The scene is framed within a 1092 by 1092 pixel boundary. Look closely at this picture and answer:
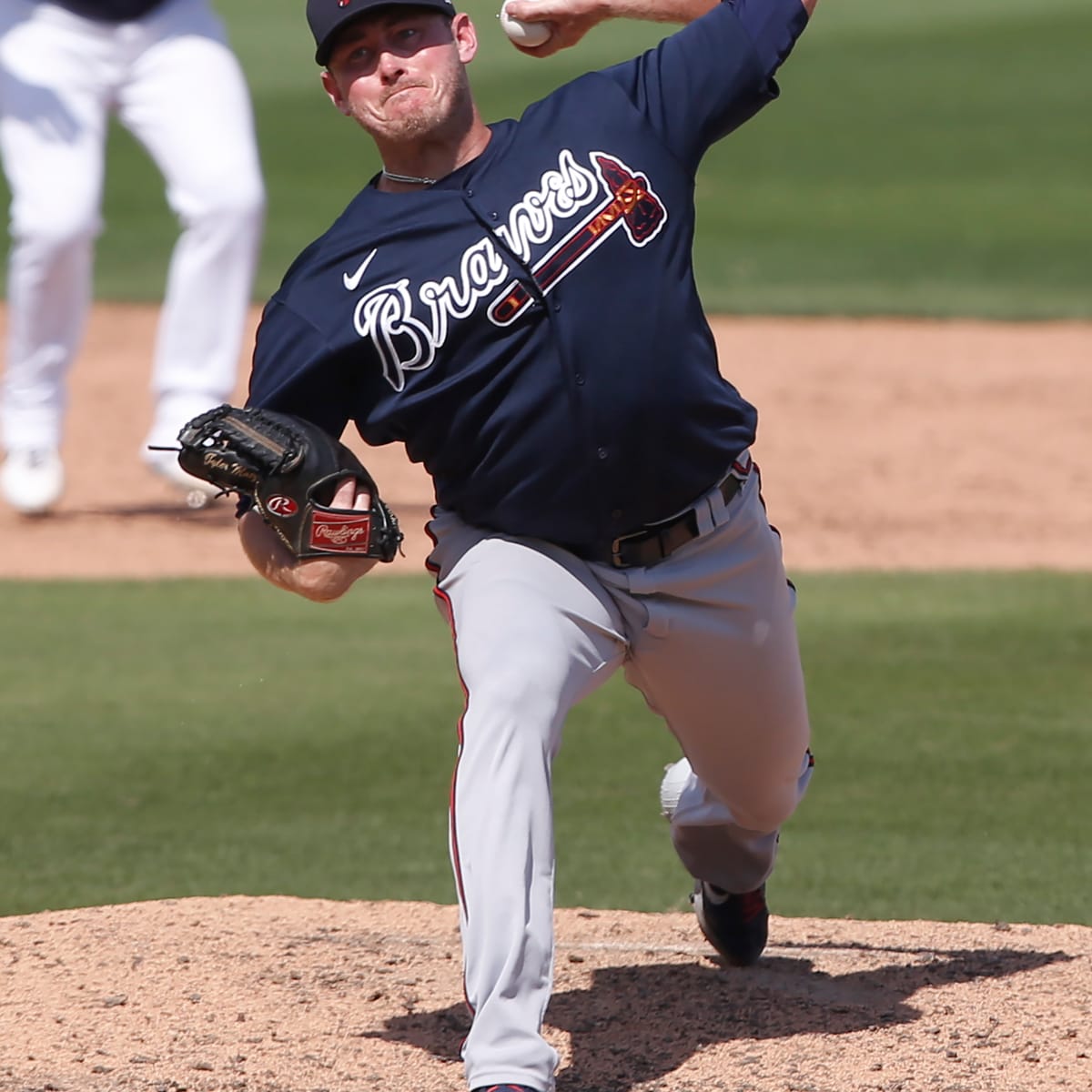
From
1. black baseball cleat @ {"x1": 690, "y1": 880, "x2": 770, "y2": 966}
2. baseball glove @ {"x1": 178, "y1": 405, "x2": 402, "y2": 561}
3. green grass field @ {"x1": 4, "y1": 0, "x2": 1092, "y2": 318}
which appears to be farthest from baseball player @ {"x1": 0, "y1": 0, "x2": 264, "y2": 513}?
green grass field @ {"x1": 4, "y1": 0, "x2": 1092, "y2": 318}

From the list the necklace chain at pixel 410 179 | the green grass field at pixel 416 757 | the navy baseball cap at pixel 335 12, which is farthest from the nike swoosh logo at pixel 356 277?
the green grass field at pixel 416 757

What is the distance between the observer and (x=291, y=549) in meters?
3.72

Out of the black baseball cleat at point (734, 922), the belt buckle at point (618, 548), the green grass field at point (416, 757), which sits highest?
the belt buckle at point (618, 548)

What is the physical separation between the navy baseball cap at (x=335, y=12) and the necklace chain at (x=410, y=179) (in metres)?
0.23

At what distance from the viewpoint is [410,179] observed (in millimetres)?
3932

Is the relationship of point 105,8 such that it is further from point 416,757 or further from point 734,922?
point 734,922

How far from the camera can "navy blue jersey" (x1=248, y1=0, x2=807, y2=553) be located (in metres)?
3.74

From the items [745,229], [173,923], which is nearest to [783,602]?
[173,923]

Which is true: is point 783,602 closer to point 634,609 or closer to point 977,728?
point 634,609

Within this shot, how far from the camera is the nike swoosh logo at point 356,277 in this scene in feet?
12.4

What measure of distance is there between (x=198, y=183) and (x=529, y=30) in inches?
175

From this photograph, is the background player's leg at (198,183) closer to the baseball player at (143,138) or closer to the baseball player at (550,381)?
the baseball player at (143,138)

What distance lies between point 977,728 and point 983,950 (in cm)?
203

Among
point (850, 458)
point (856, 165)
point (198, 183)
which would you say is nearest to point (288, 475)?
point (198, 183)
